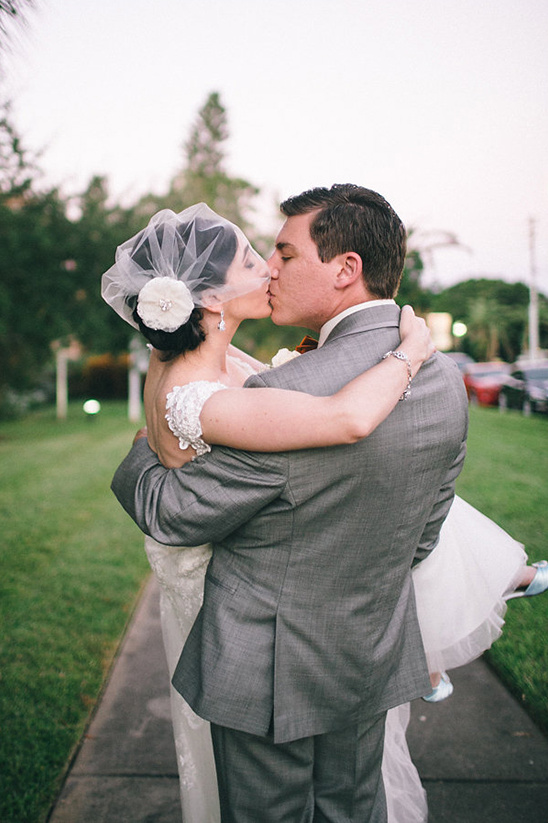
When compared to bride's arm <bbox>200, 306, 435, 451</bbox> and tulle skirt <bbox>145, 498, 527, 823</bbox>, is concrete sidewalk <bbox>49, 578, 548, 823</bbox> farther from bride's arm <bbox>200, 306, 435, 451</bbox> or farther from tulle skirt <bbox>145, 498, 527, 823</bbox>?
bride's arm <bbox>200, 306, 435, 451</bbox>

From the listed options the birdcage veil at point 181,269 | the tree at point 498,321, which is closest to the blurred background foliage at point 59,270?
the birdcage veil at point 181,269

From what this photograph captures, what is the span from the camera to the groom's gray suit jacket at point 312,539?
166cm

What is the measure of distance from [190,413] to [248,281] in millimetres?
619

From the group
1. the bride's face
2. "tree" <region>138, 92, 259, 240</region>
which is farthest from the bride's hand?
"tree" <region>138, 92, 259, 240</region>

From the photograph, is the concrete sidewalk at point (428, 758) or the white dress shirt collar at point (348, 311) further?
the concrete sidewalk at point (428, 758)

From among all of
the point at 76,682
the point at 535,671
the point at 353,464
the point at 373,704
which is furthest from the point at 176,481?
the point at 535,671

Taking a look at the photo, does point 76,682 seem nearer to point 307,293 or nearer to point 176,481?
point 176,481

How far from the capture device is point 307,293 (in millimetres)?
1965

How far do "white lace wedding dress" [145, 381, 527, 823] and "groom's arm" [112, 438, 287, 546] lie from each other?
1.49ft

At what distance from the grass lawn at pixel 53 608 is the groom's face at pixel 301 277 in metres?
2.39

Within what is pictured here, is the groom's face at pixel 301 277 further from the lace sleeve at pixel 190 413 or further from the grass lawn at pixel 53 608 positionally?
the grass lawn at pixel 53 608

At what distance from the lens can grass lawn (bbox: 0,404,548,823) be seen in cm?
316

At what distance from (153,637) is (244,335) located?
16615 mm

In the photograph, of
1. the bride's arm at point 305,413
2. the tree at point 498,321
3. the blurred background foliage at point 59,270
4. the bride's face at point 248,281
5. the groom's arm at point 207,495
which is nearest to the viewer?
the bride's arm at point 305,413
